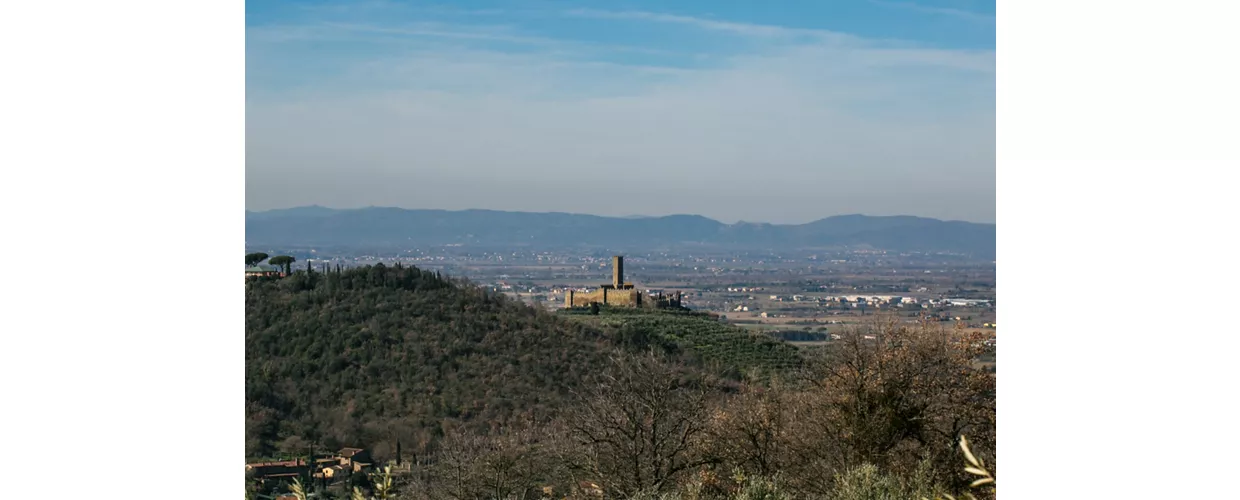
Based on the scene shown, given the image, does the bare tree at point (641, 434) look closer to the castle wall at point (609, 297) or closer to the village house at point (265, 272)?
the village house at point (265, 272)

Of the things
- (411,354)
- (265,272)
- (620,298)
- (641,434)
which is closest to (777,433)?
(641,434)

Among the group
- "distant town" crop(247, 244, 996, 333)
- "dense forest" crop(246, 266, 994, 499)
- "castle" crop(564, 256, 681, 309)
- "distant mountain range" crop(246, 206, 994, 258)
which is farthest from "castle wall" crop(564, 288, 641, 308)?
"distant mountain range" crop(246, 206, 994, 258)

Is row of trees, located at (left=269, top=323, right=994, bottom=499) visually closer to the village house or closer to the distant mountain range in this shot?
the distant mountain range

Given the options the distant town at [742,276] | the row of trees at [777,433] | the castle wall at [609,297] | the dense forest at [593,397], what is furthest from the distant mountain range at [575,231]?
A: the row of trees at [777,433]

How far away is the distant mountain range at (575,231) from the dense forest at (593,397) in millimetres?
2149

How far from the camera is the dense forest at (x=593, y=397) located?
7.68 metres

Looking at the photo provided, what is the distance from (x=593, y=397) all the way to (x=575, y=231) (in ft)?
67.4

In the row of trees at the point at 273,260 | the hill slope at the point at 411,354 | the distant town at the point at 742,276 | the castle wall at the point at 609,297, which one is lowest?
the hill slope at the point at 411,354

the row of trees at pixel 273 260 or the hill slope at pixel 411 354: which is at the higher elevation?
the row of trees at pixel 273 260

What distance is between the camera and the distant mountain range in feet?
79.2

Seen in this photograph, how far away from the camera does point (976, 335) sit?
10.1 m

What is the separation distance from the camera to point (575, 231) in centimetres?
3306
